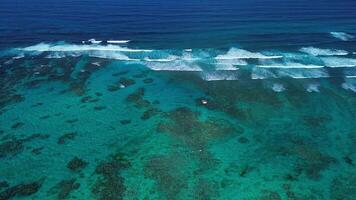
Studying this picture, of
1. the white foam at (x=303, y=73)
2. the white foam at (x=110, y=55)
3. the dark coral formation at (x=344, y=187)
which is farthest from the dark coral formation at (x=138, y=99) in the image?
the dark coral formation at (x=344, y=187)

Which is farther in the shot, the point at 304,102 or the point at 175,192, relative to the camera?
the point at 304,102

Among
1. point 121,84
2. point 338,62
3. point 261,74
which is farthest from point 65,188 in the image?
point 338,62

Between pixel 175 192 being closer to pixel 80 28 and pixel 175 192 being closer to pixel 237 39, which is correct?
pixel 237 39

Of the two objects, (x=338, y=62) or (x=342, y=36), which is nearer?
(x=338, y=62)

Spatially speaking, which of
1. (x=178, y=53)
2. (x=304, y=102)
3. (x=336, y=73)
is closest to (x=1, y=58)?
(x=178, y=53)

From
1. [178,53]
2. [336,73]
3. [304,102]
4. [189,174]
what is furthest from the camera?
[178,53]

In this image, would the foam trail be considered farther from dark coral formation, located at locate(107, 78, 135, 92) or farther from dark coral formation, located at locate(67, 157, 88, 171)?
dark coral formation, located at locate(67, 157, 88, 171)

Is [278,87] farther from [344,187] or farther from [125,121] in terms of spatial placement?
[125,121]
